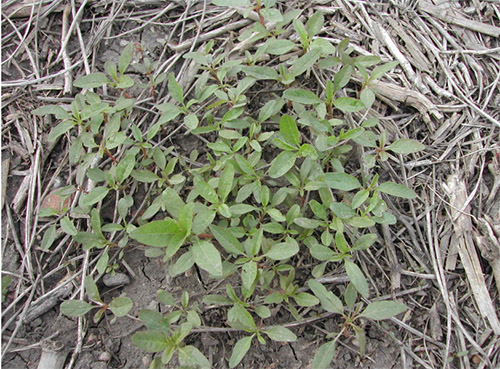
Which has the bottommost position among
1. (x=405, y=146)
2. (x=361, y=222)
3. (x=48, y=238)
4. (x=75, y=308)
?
(x=75, y=308)

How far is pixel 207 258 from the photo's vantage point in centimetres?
167

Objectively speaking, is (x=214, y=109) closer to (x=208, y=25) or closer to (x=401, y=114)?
(x=208, y=25)

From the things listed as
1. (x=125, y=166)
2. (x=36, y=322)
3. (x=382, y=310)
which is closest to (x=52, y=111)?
(x=125, y=166)

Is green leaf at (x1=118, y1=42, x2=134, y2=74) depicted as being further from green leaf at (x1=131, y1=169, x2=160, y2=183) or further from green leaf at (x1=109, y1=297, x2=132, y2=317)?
green leaf at (x1=109, y1=297, x2=132, y2=317)

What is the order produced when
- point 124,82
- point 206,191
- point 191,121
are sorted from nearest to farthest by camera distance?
point 206,191 → point 191,121 → point 124,82

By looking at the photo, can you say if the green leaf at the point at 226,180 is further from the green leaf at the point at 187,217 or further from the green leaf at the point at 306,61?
the green leaf at the point at 306,61

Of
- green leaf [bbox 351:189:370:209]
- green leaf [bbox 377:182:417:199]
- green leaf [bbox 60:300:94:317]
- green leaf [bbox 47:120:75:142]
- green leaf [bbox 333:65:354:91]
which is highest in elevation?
green leaf [bbox 333:65:354:91]

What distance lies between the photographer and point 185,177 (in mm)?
2154

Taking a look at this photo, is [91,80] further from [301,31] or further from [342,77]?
[342,77]

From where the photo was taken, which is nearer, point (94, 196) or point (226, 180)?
point (226, 180)

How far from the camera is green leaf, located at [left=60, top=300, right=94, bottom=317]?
73.5 inches

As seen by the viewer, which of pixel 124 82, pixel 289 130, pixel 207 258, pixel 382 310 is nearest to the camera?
pixel 207 258

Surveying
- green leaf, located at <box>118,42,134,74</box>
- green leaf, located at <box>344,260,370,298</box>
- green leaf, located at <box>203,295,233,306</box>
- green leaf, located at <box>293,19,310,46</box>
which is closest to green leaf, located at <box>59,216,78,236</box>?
green leaf, located at <box>203,295,233,306</box>

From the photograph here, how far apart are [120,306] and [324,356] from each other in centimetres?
99
